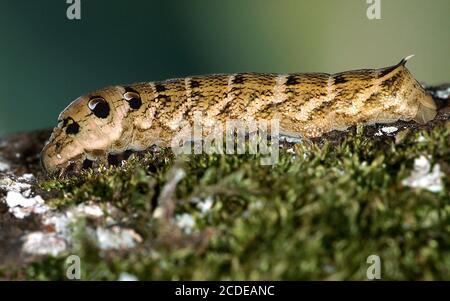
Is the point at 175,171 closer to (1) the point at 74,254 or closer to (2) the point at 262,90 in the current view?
(1) the point at 74,254

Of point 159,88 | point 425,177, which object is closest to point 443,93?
point 425,177

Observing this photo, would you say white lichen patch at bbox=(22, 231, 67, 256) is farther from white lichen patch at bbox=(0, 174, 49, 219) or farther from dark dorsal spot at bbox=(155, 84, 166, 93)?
dark dorsal spot at bbox=(155, 84, 166, 93)

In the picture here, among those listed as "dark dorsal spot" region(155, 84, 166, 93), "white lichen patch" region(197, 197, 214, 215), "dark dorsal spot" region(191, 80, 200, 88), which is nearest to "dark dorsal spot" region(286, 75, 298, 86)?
"dark dorsal spot" region(191, 80, 200, 88)

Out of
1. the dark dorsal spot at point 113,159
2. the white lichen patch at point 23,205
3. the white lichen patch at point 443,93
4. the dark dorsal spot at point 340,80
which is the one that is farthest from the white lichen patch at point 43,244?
the white lichen patch at point 443,93

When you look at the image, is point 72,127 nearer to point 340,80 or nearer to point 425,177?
point 340,80

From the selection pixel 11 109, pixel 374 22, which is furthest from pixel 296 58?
pixel 11 109

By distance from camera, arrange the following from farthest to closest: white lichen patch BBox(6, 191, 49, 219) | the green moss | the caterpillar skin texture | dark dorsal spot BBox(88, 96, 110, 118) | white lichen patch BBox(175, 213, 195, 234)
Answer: dark dorsal spot BBox(88, 96, 110, 118), the caterpillar skin texture, white lichen patch BBox(6, 191, 49, 219), white lichen patch BBox(175, 213, 195, 234), the green moss
